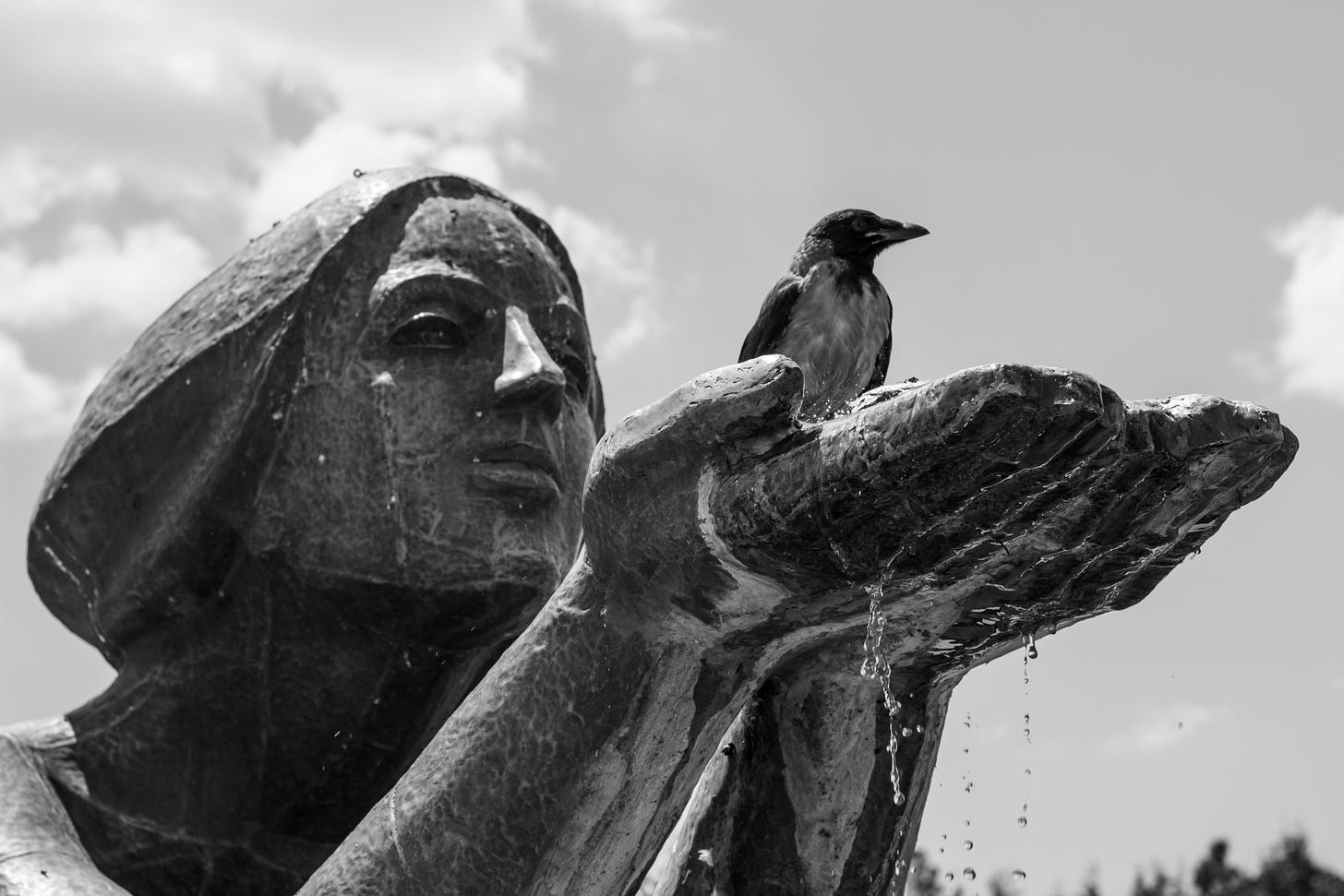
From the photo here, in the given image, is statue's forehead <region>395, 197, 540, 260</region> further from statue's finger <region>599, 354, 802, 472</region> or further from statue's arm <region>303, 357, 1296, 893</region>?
statue's finger <region>599, 354, 802, 472</region>

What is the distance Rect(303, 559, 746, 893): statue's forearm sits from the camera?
412cm

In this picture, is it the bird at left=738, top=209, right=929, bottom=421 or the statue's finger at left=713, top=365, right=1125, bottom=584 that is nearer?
the statue's finger at left=713, top=365, right=1125, bottom=584

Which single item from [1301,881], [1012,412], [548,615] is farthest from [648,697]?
[1301,881]

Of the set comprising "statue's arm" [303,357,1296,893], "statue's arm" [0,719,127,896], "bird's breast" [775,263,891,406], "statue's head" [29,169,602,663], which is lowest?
"statue's arm" [0,719,127,896]

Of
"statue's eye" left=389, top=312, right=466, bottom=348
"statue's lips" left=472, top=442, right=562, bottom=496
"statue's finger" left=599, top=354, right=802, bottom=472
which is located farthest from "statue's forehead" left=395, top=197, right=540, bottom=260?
"statue's finger" left=599, top=354, right=802, bottom=472

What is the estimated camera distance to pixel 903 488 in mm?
3447

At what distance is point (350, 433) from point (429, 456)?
0.84ft

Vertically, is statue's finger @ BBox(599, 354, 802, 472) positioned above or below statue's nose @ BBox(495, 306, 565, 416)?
below

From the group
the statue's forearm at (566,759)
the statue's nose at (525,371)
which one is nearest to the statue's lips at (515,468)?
the statue's nose at (525,371)

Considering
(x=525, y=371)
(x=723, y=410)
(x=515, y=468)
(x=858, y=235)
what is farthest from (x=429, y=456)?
(x=723, y=410)

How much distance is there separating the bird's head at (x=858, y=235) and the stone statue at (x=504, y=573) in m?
0.83

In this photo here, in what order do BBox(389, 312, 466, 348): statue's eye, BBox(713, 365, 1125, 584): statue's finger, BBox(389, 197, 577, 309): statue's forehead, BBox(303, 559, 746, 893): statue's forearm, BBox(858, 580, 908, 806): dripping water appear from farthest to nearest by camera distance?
BBox(389, 197, 577, 309): statue's forehead < BBox(389, 312, 466, 348): statue's eye < BBox(303, 559, 746, 893): statue's forearm < BBox(858, 580, 908, 806): dripping water < BBox(713, 365, 1125, 584): statue's finger

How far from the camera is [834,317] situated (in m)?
5.96

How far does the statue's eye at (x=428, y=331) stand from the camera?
226 inches
